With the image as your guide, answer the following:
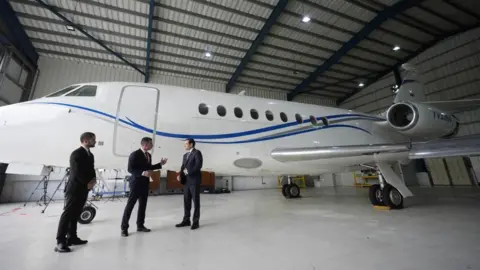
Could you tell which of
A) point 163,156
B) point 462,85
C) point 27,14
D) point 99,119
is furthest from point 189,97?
point 462,85

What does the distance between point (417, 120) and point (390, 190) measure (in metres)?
2.36

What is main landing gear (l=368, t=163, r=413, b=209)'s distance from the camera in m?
5.87

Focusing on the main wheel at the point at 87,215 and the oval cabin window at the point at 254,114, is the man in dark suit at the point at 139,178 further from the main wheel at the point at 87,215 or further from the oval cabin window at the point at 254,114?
the oval cabin window at the point at 254,114

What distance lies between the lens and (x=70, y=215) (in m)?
2.95

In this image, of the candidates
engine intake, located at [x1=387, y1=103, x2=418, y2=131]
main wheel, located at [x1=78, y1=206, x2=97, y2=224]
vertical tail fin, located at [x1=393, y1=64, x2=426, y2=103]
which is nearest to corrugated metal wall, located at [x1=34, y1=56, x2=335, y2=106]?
main wheel, located at [x1=78, y1=206, x2=97, y2=224]

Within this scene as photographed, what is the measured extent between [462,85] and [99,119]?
2197cm

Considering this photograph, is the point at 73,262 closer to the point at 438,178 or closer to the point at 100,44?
the point at 100,44

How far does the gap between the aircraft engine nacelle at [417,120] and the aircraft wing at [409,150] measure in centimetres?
289

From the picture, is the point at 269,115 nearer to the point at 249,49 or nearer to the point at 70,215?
the point at 70,215

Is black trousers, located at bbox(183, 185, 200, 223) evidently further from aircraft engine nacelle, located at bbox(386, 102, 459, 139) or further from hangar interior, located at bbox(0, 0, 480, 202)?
hangar interior, located at bbox(0, 0, 480, 202)

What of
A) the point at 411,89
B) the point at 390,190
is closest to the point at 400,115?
the point at 390,190

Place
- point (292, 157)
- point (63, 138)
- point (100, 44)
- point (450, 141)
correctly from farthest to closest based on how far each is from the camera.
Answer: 1. point (100, 44)
2. point (292, 157)
3. point (63, 138)
4. point (450, 141)

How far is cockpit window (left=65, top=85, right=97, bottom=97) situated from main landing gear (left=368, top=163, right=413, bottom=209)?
7562 millimetres

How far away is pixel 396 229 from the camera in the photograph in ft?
11.9
